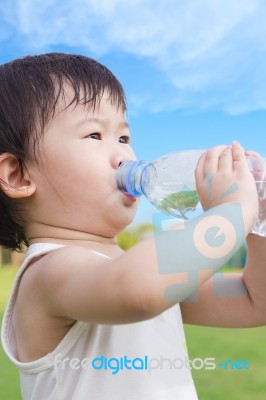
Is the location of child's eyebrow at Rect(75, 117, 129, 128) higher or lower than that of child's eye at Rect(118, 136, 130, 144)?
higher

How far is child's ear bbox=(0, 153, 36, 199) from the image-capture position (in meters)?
1.25

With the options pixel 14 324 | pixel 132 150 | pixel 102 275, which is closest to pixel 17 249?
pixel 14 324

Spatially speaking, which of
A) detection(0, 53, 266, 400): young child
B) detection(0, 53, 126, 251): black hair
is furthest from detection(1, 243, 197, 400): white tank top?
detection(0, 53, 126, 251): black hair

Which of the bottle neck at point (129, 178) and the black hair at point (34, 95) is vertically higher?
the black hair at point (34, 95)

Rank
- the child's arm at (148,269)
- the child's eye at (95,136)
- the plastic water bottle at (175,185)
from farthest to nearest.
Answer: the plastic water bottle at (175,185), the child's eye at (95,136), the child's arm at (148,269)

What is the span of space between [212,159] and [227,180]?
53mm

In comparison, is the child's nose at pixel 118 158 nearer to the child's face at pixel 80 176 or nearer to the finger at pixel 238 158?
the child's face at pixel 80 176

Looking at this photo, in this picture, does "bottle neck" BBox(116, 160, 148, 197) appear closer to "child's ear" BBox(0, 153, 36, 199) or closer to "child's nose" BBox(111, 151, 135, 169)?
"child's nose" BBox(111, 151, 135, 169)

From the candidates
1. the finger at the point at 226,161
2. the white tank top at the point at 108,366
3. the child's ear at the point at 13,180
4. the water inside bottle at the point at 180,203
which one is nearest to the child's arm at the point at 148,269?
the finger at the point at 226,161

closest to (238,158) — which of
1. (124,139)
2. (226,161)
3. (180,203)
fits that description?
(226,161)

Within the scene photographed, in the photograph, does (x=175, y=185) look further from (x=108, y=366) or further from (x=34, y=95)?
(x=108, y=366)

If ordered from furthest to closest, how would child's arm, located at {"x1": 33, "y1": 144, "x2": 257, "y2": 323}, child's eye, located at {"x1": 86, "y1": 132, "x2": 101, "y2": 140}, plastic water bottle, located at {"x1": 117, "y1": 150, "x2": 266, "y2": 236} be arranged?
plastic water bottle, located at {"x1": 117, "y1": 150, "x2": 266, "y2": 236}, child's eye, located at {"x1": 86, "y1": 132, "x2": 101, "y2": 140}, child's arm, located at {"x1": 33, "y1": 144, "x2": 257, "y2": 323}

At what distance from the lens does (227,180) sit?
1014 mm

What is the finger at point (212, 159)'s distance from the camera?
1038mm
